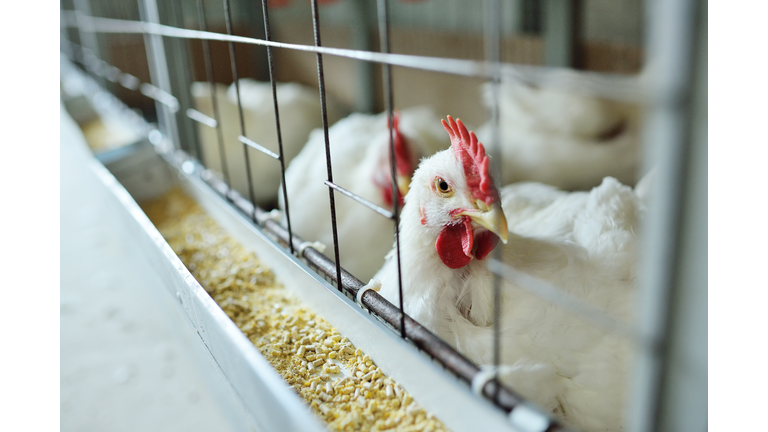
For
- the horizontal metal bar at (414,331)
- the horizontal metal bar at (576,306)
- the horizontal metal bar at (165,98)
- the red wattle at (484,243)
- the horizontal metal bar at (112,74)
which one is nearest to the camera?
the horizontal metal bar at (576,306)

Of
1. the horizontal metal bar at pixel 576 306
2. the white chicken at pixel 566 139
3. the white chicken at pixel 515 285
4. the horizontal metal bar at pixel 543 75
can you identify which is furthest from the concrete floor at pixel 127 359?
the white chicken at pixel 566 139

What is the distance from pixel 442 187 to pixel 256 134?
1.57m

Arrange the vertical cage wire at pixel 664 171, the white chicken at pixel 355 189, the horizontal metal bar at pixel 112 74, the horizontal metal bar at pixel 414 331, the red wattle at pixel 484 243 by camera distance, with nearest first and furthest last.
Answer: the vertical cage wire at pixel 664 171 < the horizontal metal bar at pixel 414 331 < the red wattle at pixel 484 243 < the white chicken at pixel 355 189 < the horizontal metal bar at pixel 112 74

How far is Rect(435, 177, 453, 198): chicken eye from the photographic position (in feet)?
3.51

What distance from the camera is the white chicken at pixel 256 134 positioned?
2.37 metres

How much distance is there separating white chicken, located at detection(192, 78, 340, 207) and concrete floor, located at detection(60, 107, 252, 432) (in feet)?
1.86

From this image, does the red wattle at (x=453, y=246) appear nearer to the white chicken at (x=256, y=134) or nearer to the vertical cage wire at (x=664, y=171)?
the vertical cage wire at (x=664, y=171)

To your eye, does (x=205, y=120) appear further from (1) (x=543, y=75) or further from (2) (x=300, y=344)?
(1) (x=543, y=75)

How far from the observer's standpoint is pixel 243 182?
7.86 feet

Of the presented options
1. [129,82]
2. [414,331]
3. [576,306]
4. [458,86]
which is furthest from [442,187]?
[129,82]

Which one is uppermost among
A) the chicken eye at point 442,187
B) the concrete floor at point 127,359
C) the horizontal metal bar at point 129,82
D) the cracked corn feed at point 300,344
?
the horizontal metal bar at point 129,82

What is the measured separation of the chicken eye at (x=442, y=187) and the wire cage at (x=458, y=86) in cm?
18

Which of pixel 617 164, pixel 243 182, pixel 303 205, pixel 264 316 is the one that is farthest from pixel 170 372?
pixel 617 164

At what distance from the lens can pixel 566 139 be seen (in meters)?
2.30
